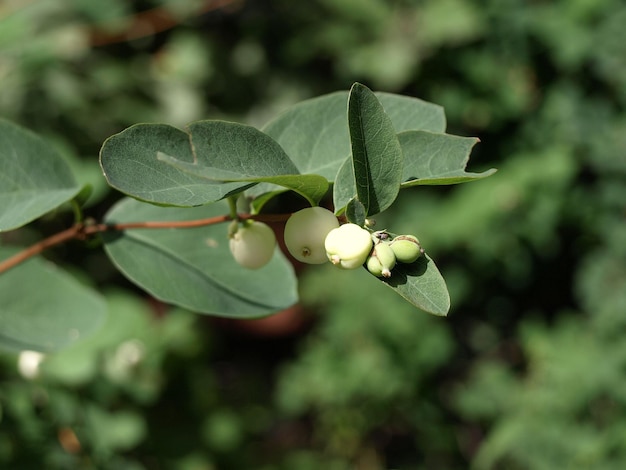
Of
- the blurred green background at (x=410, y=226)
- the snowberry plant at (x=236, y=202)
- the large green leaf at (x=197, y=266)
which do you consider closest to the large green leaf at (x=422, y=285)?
the snowberry plant at (x=236, y=202)

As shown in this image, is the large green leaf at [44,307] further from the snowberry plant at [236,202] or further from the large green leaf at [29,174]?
the large green leaf at [29,174]

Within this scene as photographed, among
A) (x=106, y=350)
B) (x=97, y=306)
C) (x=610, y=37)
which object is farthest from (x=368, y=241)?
(x=610, y=37)

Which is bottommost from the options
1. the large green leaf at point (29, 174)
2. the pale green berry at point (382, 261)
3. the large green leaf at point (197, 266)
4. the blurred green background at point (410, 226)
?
the blurred green background at point (410, 226)

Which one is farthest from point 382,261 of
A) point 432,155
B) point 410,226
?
point 410,226

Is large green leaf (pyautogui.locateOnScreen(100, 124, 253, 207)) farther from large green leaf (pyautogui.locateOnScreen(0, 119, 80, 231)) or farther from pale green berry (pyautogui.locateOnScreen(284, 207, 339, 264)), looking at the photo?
large green leaf (pyautogui.locateOnScreen(0, 119, 80, 231))

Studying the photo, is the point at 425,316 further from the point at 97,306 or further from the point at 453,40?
the point at 97,306
